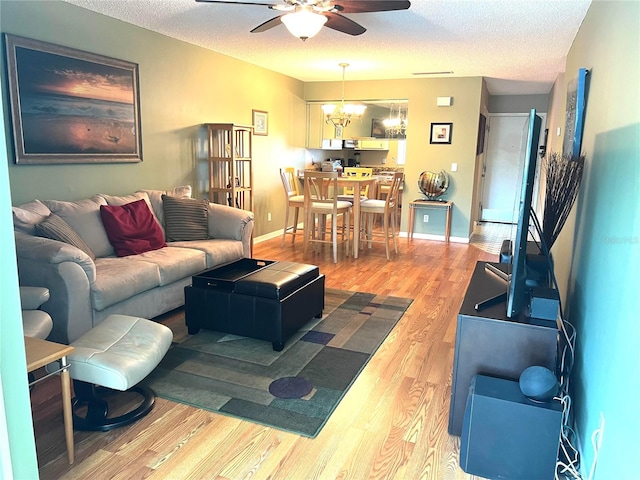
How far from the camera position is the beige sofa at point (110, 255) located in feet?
8.74

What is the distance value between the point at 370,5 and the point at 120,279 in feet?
7.71

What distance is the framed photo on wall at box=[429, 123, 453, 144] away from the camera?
662 centimetres

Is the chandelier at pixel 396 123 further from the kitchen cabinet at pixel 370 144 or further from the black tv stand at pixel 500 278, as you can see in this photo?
the black tv stand at pixel 500 278

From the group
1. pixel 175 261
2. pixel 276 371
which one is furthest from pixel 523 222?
pixel 175 261

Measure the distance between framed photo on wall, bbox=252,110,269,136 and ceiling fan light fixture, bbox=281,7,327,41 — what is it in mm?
3194

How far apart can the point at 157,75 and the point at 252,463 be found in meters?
3.79

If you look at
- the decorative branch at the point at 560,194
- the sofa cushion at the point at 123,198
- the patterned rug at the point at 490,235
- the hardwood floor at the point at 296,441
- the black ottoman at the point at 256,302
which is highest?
the decorative branch at the point at 560,194

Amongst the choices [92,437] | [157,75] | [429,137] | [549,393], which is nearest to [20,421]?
[92,437]

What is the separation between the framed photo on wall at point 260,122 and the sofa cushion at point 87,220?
2.88 metres

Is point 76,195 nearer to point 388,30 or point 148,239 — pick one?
point 148,239

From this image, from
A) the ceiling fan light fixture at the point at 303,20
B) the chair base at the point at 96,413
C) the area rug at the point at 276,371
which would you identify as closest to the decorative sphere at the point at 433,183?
the area rug at the point at 276,371

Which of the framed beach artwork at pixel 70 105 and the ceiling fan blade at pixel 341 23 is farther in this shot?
the framed beach artwork at pixel 70 105

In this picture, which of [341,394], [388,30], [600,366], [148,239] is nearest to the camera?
[600,366]

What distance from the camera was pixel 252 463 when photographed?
6.13 ft
